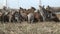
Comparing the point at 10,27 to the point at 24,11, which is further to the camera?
the point at 24,11

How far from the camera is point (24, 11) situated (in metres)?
13.0

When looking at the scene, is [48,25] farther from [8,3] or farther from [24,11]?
[8,3]

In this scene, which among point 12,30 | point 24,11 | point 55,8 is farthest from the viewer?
point 55,8

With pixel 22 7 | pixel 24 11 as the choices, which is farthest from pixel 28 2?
pixel 24 11

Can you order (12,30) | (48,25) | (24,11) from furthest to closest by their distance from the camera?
(24,11) → (48,25) → (12,30)

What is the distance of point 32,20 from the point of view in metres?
12.2

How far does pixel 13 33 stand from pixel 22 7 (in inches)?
206

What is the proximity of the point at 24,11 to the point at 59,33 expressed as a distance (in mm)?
4117

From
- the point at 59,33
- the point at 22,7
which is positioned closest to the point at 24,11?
the point at 22,7

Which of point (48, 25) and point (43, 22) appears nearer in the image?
point (48, 25)

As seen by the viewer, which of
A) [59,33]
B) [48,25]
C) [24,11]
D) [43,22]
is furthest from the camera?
[24,11]

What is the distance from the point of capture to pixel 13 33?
30.4 ft

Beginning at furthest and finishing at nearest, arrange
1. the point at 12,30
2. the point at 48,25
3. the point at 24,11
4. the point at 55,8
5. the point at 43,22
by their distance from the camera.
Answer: the point at 55,8
the point at 24,11
the point at 43,22
the point at 48,25
the point at 12,30

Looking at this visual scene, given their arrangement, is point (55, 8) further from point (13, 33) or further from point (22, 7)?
point (13, 33)
